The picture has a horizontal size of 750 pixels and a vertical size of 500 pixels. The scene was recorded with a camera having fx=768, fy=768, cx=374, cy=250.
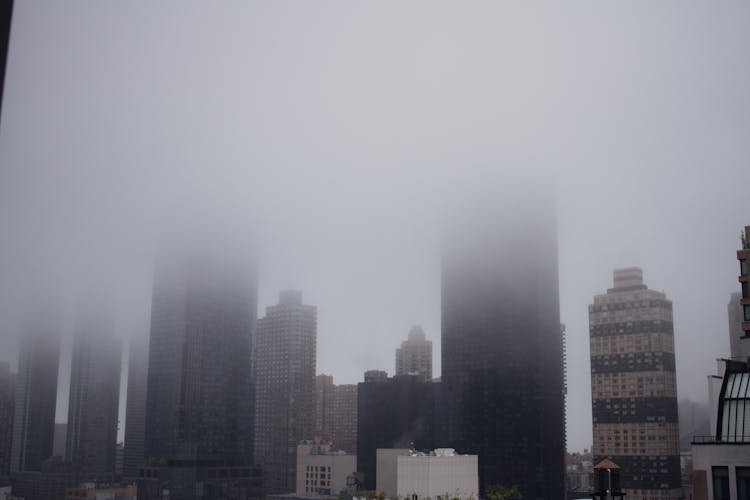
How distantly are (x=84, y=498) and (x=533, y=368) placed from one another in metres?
18.3

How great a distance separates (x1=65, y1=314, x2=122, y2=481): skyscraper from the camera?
25297 millimetres

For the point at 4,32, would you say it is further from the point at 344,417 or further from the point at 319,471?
the point at 344,417

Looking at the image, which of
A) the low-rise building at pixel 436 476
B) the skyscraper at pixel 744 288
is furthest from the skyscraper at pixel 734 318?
the low-rise building at pixel 436 476

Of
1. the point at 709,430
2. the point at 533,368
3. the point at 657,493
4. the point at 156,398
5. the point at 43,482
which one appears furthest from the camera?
the point at 533,368

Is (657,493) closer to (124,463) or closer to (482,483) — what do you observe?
(482,483)

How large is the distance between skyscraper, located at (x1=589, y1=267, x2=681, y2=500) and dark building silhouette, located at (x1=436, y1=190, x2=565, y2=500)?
1937mm

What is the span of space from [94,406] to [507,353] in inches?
670

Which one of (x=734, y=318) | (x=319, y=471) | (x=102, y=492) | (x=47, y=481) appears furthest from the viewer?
(x=319, y=471)

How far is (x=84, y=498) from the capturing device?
25.6m

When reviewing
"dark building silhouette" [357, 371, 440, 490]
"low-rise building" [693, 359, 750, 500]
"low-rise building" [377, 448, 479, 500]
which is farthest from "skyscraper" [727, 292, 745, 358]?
"dark building silhouette" [357, 371, 440, 490]

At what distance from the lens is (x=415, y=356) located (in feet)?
120

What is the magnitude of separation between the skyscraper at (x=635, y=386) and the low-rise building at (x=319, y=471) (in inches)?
394

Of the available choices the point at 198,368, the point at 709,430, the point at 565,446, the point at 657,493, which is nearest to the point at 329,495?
the point at 198,368

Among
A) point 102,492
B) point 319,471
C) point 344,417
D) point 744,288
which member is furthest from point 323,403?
point 744,288
